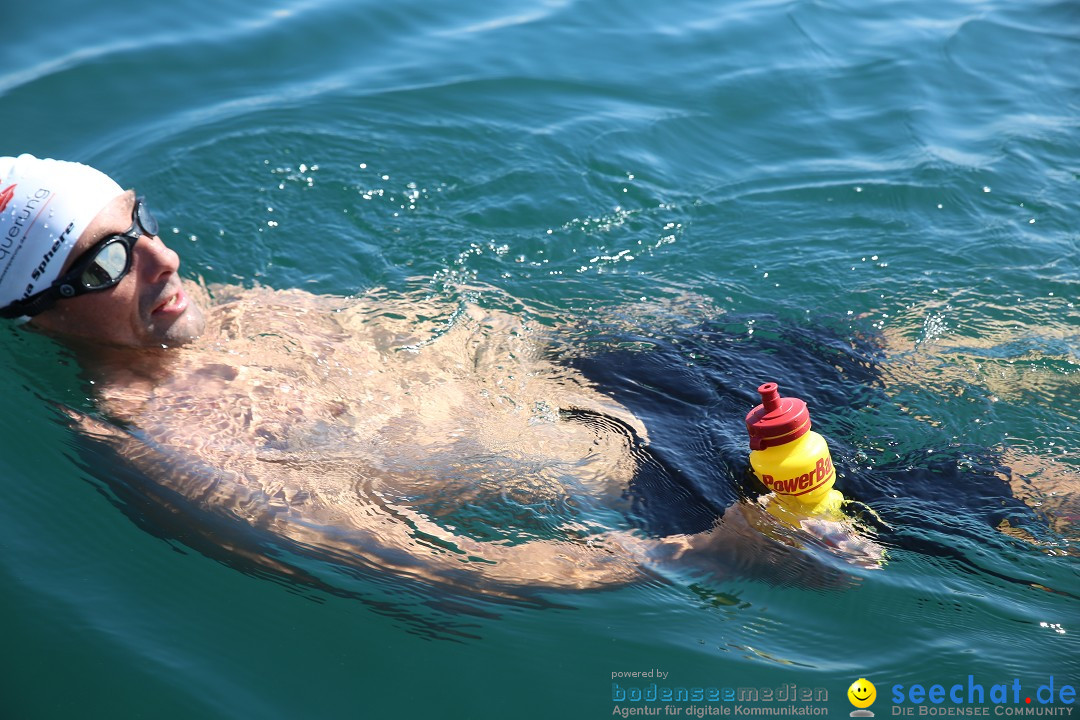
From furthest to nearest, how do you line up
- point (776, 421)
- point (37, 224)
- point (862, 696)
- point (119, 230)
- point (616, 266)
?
point (616, 266)
point (119, 230)
point (37, 224)
point (862, 696)
point (776, 421)

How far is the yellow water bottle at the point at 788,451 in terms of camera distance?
2.87 meters

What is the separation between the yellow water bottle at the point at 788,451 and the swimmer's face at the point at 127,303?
254 cm

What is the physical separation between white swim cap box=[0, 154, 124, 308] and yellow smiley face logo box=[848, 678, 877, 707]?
3.43 m

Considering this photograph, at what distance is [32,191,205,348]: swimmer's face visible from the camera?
3.63 metres

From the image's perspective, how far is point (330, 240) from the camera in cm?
540

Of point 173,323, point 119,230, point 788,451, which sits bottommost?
point 788,451

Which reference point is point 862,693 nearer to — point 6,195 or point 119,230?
point 119,230

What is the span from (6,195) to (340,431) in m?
1.67

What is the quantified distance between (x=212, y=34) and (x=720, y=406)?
6.32 m

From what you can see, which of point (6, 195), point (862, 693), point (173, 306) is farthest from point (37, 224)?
point (862, 693)

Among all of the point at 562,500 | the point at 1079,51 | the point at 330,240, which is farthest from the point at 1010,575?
the point at 1079,51

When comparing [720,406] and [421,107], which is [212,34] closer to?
[421,107]

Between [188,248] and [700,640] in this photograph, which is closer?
[700,640]

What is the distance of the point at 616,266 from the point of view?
524 cm
